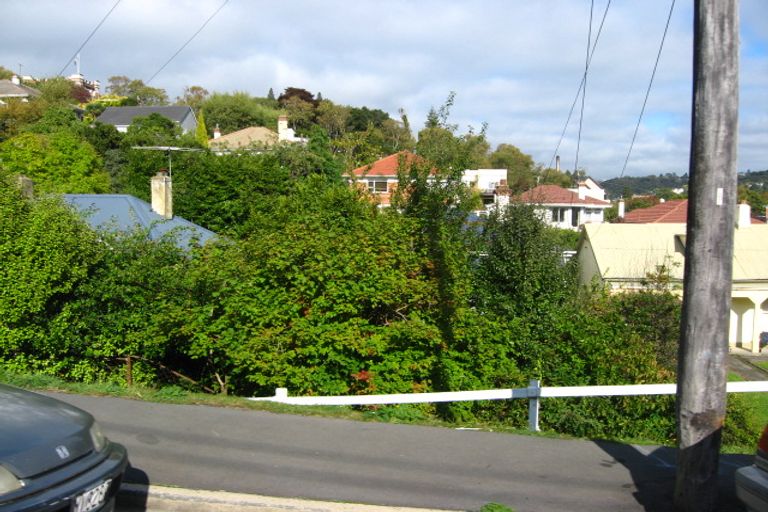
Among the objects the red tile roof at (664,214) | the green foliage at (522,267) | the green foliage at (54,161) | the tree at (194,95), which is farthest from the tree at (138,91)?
the green foliage at (522,267)

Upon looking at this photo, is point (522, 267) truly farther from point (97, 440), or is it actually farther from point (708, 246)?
point (97, 440)

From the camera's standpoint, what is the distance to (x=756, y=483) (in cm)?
436

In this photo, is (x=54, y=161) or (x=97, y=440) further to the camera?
(x=54, y=161)

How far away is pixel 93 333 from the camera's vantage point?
10.9 metres

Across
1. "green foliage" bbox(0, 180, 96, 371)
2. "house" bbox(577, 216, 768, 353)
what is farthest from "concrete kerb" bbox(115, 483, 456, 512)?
"house" bbox(577, 216, 768, 353)

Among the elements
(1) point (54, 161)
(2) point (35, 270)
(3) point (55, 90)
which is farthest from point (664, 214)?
(3) point (55, 90)

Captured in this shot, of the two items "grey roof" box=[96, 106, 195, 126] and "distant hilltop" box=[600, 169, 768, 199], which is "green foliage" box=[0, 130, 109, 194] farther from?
"distant hilltop" box=[600, 169, 768, 199]

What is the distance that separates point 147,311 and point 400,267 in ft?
13.4

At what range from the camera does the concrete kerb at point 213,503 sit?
4.96 meters

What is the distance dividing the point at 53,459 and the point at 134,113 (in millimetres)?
77528

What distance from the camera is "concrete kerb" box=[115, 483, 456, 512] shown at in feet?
16.3

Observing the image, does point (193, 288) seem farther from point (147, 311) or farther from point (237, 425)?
point (237, 425)

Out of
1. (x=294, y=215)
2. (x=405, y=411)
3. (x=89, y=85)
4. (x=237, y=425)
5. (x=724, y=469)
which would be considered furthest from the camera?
(x=89, y=85)

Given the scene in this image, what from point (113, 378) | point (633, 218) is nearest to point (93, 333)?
point (113, 378)
